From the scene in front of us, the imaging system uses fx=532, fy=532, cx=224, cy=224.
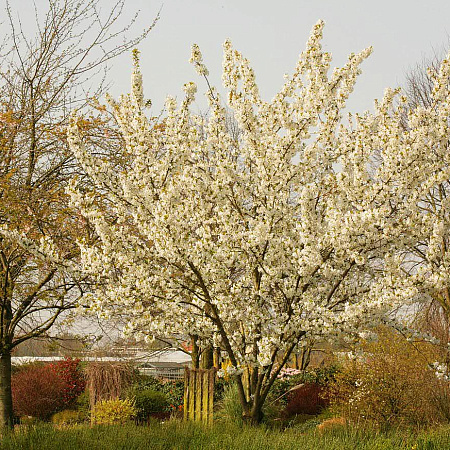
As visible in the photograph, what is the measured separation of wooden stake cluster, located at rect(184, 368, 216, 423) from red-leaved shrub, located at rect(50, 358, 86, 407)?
5950 mm

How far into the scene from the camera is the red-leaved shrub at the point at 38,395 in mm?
14008

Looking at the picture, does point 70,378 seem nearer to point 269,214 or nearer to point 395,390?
point 395,390

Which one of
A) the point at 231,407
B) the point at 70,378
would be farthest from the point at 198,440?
the point at 70,378

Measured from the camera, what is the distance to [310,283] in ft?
24.5

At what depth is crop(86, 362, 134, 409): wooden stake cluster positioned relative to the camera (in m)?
12.6

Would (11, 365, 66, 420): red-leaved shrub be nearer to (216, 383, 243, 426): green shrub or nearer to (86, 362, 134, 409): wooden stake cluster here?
(86, 362, 134, 409): wooden stake cluster

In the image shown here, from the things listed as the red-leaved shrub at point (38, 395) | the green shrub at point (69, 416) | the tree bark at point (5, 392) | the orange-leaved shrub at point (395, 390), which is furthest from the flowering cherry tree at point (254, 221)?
the red-leaved shrub at point (38, 395)

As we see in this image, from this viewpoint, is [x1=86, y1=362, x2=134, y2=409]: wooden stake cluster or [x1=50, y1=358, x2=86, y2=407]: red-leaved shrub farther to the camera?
[x1=50, y1=358, x2=86, y2=407]: red-leaved shrub

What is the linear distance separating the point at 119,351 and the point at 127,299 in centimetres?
981

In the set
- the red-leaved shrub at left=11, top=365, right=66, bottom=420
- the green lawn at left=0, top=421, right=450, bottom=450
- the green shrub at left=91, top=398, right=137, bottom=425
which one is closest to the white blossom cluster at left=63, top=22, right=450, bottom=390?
the green lawn at left=0, top=421, right=450, bottom=450

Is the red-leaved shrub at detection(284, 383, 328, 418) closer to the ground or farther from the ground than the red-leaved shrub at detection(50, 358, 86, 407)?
closer to the ground

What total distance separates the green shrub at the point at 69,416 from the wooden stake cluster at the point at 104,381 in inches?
34.6

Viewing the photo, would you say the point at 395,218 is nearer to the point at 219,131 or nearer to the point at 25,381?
the point at 219,131

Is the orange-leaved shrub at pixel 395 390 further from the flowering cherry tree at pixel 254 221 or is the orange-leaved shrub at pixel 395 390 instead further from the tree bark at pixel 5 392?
the tree bark at pixel 5 392
